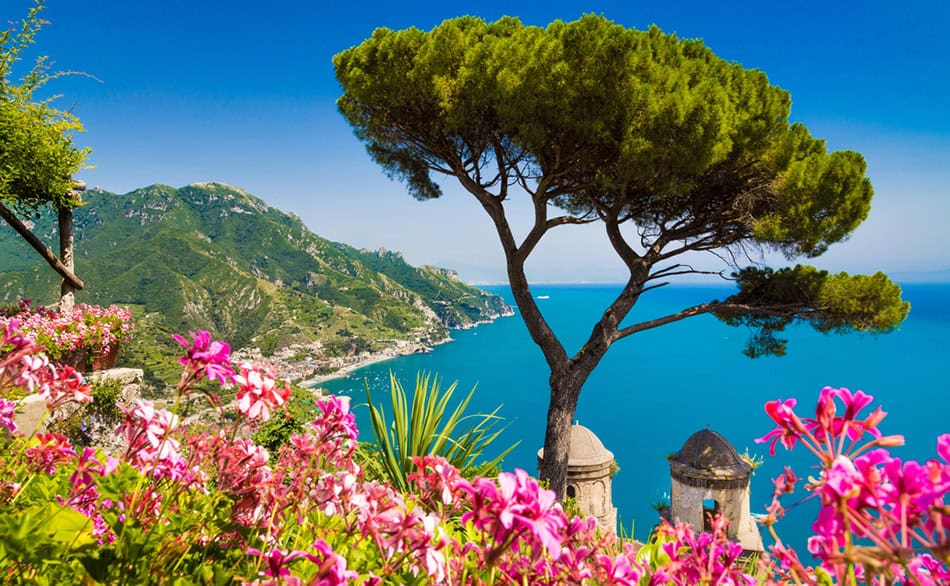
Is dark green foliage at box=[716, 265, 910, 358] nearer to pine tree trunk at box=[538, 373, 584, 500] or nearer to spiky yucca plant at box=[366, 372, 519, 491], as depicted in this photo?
pine tree trunk at box=[538, 373, 584, 500]

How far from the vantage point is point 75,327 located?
4793 mm

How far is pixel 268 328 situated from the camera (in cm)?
7550

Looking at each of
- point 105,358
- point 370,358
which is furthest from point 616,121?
point 370,358

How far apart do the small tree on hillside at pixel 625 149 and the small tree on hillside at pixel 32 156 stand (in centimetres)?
347

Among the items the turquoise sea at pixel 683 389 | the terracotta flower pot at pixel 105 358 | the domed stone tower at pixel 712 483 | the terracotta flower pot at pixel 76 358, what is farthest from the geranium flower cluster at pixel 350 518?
the turquoise sea at pixel 683 389

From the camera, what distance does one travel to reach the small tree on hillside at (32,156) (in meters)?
4.83

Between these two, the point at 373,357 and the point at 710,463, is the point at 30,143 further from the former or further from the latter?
the point at 373,357

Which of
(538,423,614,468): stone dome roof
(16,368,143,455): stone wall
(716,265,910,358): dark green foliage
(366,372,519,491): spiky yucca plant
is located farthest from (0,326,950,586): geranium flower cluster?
(716,265,910,358): dark green foliage

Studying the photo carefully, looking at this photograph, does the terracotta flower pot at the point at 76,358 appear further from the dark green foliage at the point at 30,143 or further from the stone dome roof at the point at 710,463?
the stone dome roof at the point at 710,463

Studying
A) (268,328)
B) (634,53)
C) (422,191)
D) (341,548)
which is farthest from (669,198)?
(268,328)

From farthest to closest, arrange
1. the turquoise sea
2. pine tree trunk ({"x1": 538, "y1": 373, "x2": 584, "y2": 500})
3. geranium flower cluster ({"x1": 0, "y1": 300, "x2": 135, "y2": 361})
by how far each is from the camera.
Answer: the turquoise sea < pine tree trunk ({"x1": 538, "y1": 373, "x2": 584, "y2": 500}) < geranium flower cluster ({"x1": 0, "y1": 300, "x2": 135, "y2": 361})

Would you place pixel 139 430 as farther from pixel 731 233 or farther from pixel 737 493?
pixel 737 493

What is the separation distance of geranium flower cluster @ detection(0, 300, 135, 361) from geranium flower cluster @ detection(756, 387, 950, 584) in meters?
5.59

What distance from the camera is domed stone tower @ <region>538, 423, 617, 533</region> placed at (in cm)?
723
